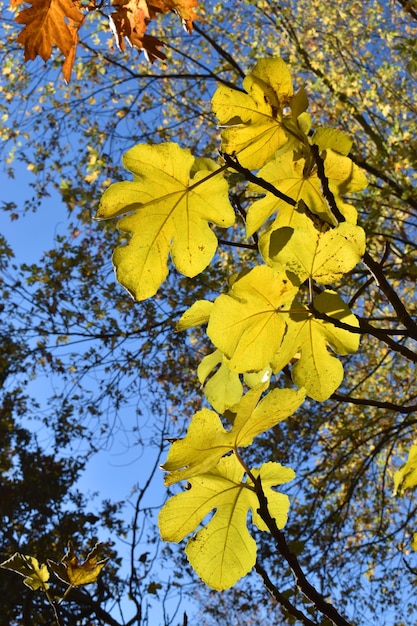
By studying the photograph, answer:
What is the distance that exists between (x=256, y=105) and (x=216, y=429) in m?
0.50

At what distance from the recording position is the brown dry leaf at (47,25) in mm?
1320

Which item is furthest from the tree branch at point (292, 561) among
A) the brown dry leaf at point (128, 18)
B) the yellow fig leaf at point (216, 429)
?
the brown dry leaf at point (128, 18)

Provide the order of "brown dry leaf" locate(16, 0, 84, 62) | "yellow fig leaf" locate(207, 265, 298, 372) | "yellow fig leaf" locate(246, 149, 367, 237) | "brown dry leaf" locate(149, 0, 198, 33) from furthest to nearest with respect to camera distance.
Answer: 1. "brown dry leaf" locate(149, 0, 198, 33)
2. "brown dry leaf" locate(16, 0, 84, 62)
3. "yellow fig leaf" locate(246, 149, 367, 237)
4. "yellow fig leaf" locate(207, 265, 298, 372)

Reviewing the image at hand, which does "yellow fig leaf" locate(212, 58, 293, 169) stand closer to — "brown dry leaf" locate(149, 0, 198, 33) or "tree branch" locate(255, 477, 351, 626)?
"tree branch" locate(255, 477, 351, 626)

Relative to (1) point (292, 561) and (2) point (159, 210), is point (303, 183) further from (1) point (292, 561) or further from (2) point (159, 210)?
(1) point (292, 561)

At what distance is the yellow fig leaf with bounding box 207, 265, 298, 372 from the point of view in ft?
2.48

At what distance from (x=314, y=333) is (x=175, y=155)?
0.35 m

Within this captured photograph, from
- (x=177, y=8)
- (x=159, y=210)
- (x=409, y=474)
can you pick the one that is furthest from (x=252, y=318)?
(x=177, y=8)

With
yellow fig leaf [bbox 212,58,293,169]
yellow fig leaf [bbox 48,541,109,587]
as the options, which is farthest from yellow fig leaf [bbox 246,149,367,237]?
yellow fig leaf [bbox 48,541,109,587]

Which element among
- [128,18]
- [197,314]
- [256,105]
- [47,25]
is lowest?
[197,314]

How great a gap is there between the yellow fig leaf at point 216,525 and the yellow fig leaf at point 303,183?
42 centimetres

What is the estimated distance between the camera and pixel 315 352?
0.84 meters

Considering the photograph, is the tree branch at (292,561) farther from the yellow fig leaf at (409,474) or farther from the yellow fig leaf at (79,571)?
the yellow fig leaf at (79,571)

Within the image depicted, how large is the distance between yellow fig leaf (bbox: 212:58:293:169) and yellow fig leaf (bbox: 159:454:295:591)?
497 mm
